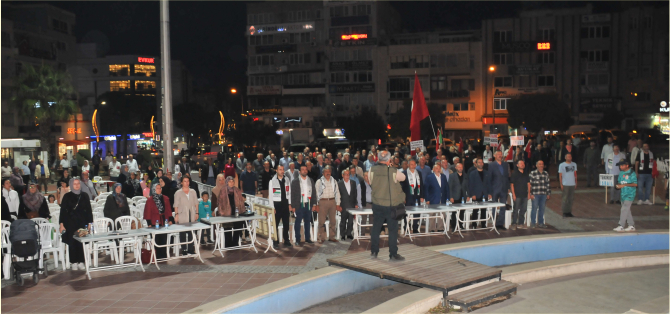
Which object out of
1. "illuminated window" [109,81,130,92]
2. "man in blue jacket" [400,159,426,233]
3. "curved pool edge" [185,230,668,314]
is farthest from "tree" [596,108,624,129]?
"illuminated window" [109,81,130,92]

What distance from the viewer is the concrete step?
22.5 ft

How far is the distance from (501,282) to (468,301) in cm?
89

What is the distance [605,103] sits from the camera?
5516cm

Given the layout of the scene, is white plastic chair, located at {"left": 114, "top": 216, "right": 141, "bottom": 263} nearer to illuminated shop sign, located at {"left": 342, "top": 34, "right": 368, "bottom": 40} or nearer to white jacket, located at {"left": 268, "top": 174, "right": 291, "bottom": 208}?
white jacket, located at {"left": 268, "top": 174, "right": 291, "bottom": 208}

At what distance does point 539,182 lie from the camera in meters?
12.3

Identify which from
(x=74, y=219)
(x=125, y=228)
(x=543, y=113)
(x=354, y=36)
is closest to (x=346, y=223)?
(x=125, y=228)

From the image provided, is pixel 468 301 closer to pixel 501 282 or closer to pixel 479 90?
pixel 501 282

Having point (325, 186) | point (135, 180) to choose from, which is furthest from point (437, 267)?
point (135, 180)

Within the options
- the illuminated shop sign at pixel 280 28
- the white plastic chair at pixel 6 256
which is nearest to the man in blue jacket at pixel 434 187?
the white plastic chair at pixel 6 256

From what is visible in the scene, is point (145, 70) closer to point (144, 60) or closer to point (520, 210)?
point (144, 60)

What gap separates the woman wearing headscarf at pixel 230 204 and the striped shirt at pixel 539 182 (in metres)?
6.44

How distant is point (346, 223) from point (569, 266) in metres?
4.45

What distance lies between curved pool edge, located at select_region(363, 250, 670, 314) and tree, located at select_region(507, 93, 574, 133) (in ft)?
137

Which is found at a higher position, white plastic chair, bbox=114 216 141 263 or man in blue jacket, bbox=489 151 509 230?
man in blue jacket, bbox=489 151 509 230
